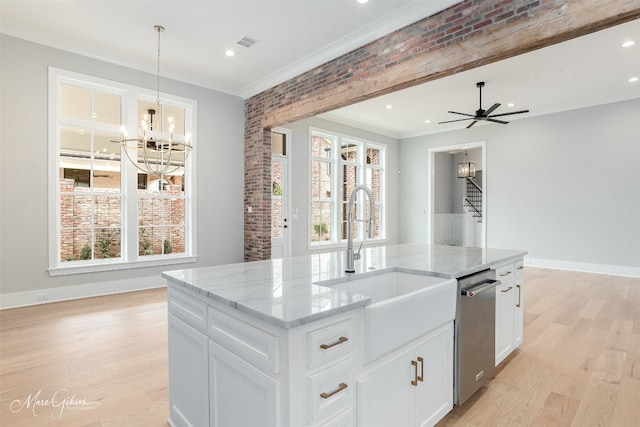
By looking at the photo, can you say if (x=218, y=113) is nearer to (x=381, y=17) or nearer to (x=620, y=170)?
(x=381, y=17)

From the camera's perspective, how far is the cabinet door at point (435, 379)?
167 cm

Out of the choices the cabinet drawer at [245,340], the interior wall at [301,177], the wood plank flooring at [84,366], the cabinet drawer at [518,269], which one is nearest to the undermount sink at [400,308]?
the cabinet drawer at [245,340]

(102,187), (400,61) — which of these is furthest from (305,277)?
(102,187)

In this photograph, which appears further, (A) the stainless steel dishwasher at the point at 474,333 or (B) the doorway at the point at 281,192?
(B) the doorway at the point at 281,192

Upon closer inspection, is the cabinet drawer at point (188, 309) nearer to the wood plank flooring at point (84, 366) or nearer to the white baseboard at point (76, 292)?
the wood plank flooring at point (84, 366)

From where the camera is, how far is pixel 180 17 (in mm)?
3779

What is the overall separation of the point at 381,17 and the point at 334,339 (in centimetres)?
376

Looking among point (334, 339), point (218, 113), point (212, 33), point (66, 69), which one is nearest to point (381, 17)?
point (212, 33)

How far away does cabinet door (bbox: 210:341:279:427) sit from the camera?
3.76 feet

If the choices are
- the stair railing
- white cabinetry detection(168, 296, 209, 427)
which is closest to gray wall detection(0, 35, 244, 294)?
white cabinetry detection(168, 296, 209, 427)

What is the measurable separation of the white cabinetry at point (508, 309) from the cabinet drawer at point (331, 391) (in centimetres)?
166

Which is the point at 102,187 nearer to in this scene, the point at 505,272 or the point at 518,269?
the point at 505,272

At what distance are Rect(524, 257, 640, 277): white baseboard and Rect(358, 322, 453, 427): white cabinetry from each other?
6470 mm

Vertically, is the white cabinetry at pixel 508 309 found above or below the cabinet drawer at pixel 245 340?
below
